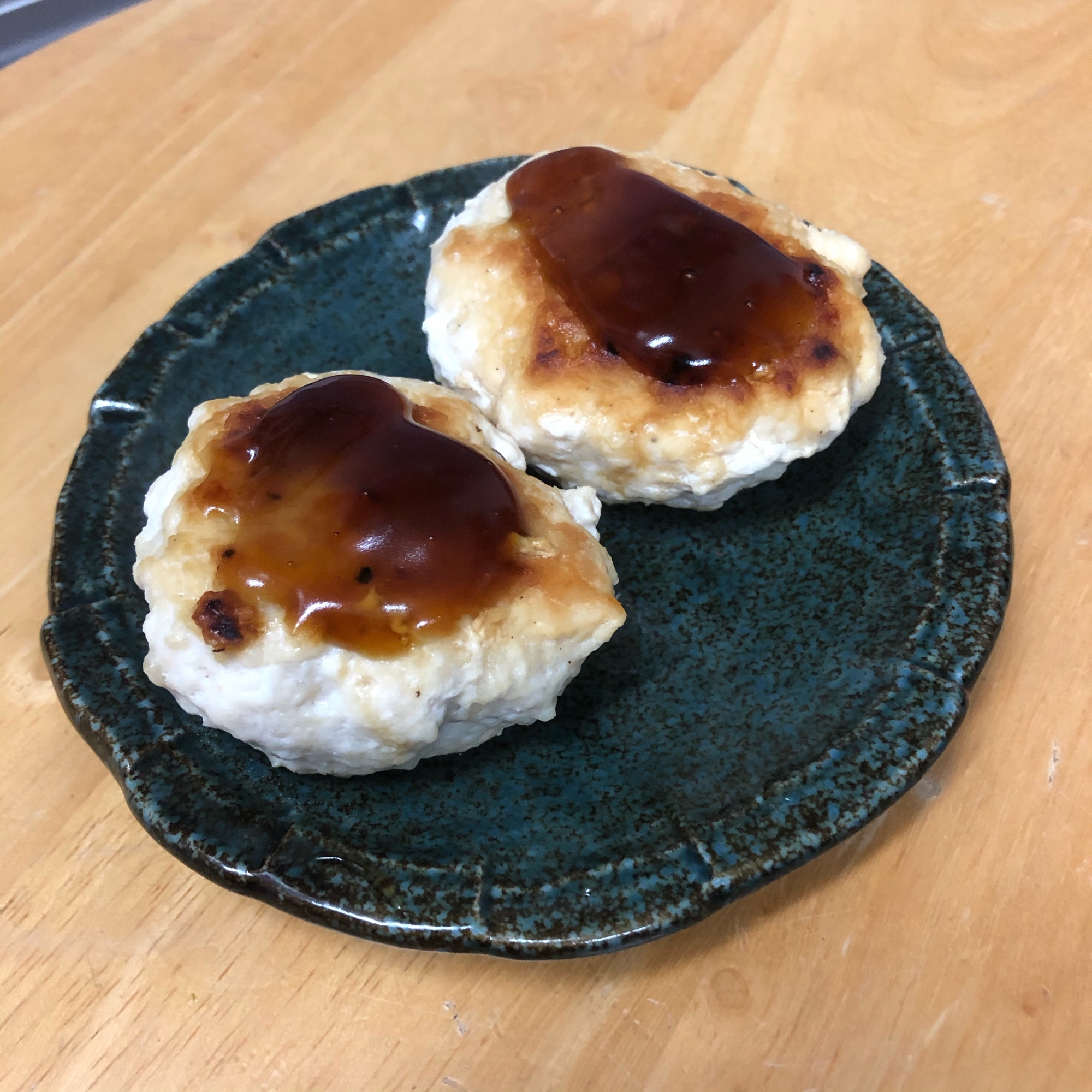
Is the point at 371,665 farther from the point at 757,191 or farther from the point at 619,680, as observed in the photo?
the point at 757,191

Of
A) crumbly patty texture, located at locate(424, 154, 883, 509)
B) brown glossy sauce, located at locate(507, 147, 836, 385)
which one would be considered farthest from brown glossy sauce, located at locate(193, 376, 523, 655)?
brown glossy sauce, located at locate(507, 147, 836, 385)

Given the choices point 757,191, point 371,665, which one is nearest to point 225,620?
point 371,665

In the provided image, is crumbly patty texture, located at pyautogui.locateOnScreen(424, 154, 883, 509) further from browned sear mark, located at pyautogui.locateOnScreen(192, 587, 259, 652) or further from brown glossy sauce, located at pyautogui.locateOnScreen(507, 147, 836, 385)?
browned sear mark, located at pyautogui.locateOnScreen(192, 587, 259, 652)

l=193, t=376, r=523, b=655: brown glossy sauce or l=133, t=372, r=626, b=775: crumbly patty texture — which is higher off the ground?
l=193, t=376, r=523, b=655: brown glossy sauce

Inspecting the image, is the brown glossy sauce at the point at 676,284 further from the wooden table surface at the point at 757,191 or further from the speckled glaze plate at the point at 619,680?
the wooden table surface at the point at 757,191

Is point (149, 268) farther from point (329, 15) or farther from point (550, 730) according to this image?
point (550, 730)

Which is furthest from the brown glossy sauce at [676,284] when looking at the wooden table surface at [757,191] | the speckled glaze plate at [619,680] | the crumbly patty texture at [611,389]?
the wooden table surface at [757,191]
